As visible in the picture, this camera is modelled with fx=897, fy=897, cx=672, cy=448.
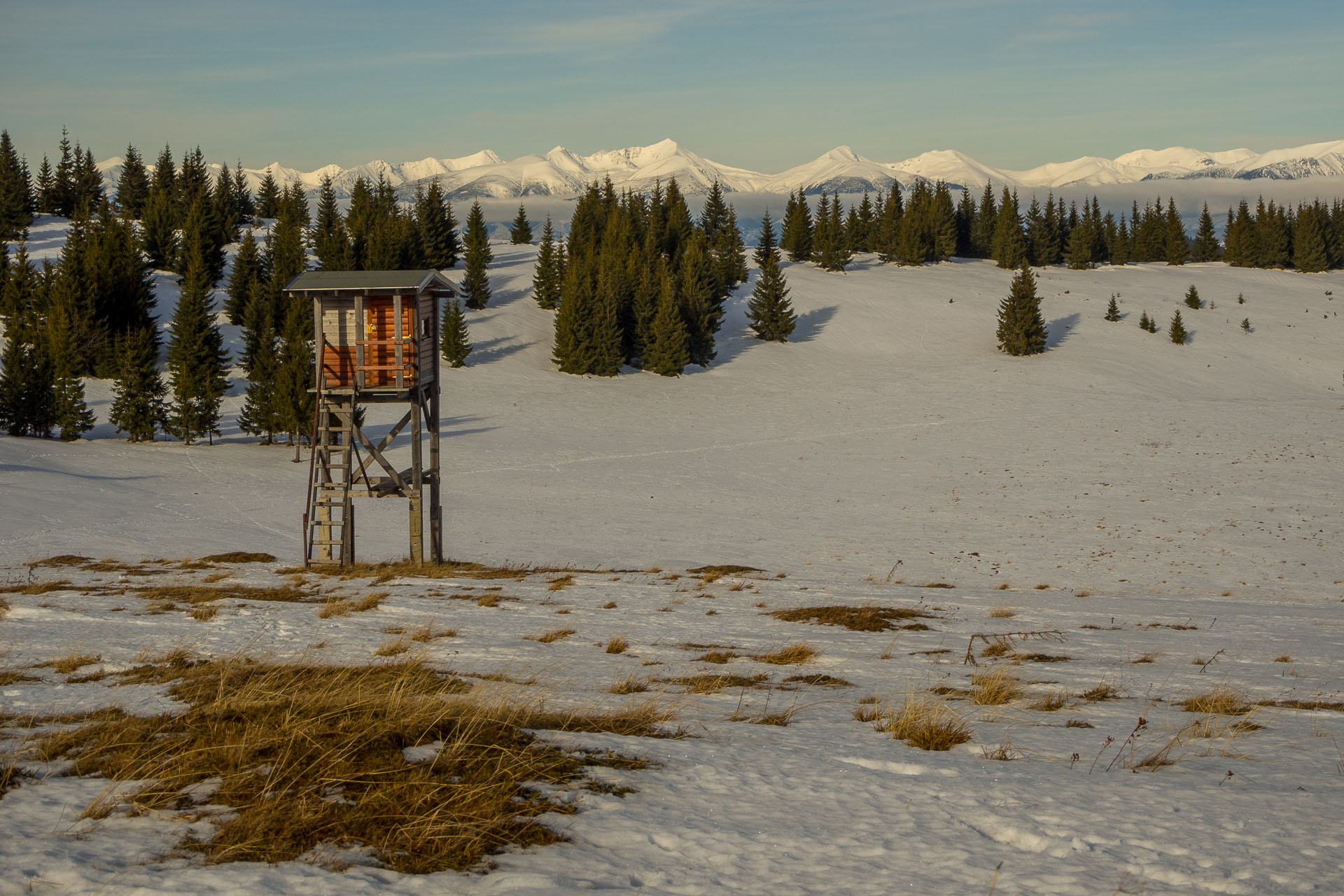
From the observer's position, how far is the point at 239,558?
787 inches

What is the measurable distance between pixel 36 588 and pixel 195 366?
118 feet

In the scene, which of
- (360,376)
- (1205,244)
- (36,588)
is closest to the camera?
(36,588)

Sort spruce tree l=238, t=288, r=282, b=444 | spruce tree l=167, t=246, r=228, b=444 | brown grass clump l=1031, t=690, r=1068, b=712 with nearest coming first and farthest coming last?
brown grass clump l=1031, t=690, r=1068, b=712 → spruce tree l=238, t=288, r=282, b=444 → spruce tree l=167, t=246, r=228, b=444

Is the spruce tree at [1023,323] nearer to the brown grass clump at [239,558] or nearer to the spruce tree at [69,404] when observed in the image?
the spruce tree at [69,404]

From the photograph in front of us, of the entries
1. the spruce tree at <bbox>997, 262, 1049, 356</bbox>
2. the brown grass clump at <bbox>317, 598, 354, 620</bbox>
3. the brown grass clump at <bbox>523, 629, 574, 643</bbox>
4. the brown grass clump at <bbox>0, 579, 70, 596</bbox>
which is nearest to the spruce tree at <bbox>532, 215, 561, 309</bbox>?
the spruce tree at <bbox>997, 262, 1049, 356</bbox>

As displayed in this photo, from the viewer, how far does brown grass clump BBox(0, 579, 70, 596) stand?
1384 centimetres

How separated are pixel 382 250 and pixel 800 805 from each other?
71223mm

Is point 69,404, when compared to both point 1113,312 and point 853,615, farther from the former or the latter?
point 1113,312

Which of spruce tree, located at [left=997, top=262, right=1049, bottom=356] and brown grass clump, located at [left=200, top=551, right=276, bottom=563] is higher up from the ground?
spruce tree, located at [left=997, top=262, right=1049, bottom=356]

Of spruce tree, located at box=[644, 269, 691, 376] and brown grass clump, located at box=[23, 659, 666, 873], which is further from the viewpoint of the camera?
spruce tree, located at box=[644, 269, 691, 376]

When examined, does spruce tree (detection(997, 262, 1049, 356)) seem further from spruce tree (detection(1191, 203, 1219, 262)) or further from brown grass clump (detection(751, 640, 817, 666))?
spruce tree (detection(1191, 203, 1219, 262))

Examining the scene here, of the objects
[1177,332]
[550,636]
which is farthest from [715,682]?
[1177,332]

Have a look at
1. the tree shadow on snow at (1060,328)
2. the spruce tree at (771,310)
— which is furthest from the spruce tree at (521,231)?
the tree shadow on snow at (1060,328)

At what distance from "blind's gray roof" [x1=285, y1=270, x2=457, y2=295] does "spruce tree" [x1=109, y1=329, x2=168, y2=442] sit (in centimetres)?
2555
